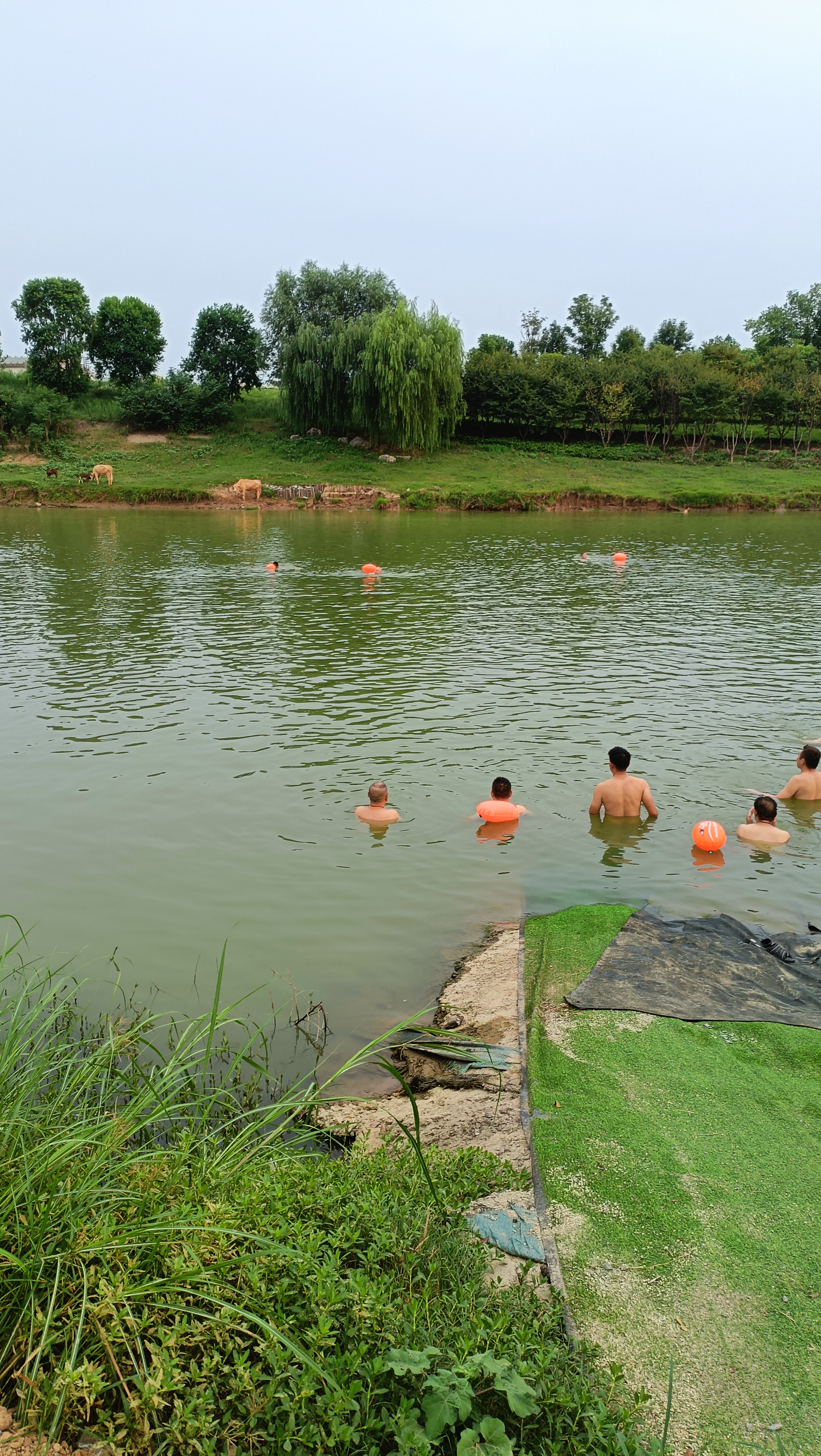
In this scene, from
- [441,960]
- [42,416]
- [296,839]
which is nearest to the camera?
[441,960]

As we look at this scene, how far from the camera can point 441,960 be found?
7.41 m

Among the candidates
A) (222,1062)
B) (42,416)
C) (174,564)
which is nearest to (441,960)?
(222,1062)

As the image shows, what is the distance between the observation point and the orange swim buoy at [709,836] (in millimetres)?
9359

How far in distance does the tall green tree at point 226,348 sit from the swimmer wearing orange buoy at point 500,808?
60.8 metres

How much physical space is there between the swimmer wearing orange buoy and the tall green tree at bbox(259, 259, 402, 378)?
167ft

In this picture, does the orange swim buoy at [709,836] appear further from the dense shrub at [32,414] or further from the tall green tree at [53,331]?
the tall green tree at [53,331]

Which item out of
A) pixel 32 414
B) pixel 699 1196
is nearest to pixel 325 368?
pixel 32 414

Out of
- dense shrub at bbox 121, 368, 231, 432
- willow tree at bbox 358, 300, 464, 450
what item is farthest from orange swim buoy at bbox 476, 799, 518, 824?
dense shrub at bbox 121, 368, 231, 432

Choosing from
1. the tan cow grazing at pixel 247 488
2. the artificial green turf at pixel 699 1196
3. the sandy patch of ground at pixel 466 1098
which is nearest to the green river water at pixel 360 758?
the sandy patch of ground at pixel 466 1098

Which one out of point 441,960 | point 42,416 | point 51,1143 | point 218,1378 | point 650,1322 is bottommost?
point 441,960

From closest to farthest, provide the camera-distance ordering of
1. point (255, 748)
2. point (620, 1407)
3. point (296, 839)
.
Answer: point (620, 1407) → point (296, 839) → point (255, 748)

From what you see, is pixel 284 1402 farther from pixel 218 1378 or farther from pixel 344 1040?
pixel 344 1040

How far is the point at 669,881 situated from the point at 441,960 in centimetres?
278

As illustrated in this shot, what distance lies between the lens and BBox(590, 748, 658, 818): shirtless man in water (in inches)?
395
